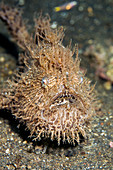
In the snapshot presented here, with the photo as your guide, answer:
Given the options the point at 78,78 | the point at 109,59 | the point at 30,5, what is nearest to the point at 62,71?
the point at 78,78

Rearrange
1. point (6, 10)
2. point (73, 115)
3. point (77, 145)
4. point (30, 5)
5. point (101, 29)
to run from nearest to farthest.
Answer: point (73, 115) < point (77, 145) < point (6, 10) < point (30, 5) < point (101, 29)

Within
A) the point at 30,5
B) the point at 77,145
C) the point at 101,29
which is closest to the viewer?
the point at 77,145

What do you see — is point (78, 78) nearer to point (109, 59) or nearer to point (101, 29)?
point (109, 59)

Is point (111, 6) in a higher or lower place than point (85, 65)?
higher

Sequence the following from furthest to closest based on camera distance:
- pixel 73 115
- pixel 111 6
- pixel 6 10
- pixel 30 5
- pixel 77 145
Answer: pixel 111 6
pixel 30 5
pixel 6 10
pixel 77 145
pixel 73 115

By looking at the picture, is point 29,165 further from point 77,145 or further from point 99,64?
point 99,64

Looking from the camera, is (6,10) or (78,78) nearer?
(78,78)

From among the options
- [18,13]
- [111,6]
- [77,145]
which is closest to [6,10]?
[18,13]

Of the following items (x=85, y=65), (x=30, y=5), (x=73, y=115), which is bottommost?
(x=73, y=115)

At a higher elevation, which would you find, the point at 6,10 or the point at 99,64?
the point at 6,10
